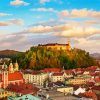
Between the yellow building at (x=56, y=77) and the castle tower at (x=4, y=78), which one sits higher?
the castle tower at (x=4, y=78)

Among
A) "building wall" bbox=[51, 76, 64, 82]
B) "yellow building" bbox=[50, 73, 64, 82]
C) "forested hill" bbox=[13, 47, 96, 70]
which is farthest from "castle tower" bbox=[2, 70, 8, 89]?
"forested hill" bbox=[13, 47, 96, 70]

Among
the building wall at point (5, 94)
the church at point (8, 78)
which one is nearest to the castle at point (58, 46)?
the church at point (8, 78)

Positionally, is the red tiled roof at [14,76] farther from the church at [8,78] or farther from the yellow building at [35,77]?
the yellow building at [35,77]

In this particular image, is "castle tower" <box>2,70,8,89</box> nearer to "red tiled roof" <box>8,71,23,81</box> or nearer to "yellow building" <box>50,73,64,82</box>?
"red tiled roof" <box>8,71,23,81</box>

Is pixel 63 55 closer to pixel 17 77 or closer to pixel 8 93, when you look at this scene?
pixel 17 77

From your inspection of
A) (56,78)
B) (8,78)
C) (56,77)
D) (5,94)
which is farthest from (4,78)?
(56,77)

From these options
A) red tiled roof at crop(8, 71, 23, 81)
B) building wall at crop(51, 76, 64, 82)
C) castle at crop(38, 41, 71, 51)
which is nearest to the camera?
red tiled roof at crop(8, 71, 23, 81)

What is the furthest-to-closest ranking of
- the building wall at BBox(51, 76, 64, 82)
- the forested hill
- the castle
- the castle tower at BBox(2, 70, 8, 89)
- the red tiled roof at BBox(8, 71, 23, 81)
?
the castle < the forested hill < the building wall at BBox(51, 76, 64, 82) < the red tiled roof at BBox(8, 71, 23, 81) < the castle tower at BBox(2, 70, 8, 89)

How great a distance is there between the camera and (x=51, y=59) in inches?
2387

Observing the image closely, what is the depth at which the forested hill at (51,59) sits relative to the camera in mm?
59406

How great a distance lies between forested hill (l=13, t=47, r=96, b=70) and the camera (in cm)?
5941

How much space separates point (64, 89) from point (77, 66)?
2647cm

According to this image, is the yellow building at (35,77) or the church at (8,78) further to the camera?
the yellow building at (35,77)

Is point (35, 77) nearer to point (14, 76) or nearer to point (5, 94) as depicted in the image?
point (14, 76)
